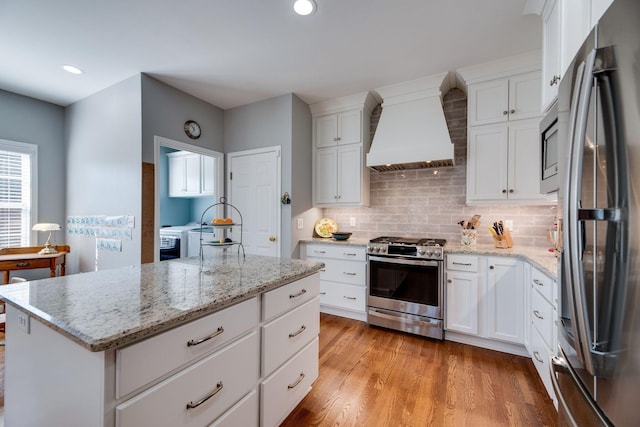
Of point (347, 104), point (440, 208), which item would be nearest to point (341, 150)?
point (347, 104)

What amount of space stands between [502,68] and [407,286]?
2.33m

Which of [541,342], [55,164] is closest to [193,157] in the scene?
[55,164]

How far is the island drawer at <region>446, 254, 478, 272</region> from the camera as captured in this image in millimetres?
2477

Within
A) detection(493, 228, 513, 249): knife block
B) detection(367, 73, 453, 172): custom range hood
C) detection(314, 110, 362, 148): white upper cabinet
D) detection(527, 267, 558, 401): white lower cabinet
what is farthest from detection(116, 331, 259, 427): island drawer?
detection(314, 110, 362, 148): white upper cabinet

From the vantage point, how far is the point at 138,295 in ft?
3.74

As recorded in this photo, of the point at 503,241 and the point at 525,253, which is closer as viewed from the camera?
the point at 525,253

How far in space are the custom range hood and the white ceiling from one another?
0.15 meters

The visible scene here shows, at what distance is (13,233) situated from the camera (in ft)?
11.0

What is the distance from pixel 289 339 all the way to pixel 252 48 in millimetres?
2411

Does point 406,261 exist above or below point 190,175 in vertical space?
below

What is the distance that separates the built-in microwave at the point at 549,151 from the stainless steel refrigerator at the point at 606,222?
770 mm

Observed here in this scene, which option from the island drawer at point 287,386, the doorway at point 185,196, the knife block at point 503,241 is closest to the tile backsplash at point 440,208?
the knife block at point 503,241

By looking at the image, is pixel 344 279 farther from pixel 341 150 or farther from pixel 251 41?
pixel 251 41

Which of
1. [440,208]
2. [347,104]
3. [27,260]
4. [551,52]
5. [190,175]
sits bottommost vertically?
[27,260]
